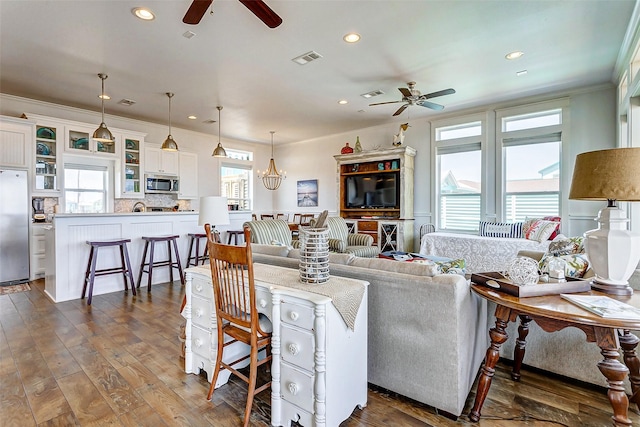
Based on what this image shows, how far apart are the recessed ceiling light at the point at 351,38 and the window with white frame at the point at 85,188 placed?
5.42m

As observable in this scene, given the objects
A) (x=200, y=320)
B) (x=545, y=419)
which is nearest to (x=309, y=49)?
(x=200, y=320)

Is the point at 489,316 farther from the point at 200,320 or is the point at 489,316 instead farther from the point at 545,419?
the point at 200,320

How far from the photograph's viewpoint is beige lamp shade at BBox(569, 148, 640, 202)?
154cm

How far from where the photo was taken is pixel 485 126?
571 cm

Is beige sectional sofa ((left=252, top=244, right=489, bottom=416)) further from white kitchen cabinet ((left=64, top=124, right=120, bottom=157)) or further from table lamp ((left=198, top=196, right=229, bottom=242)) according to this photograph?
white kitchen cabinet ((left=64, top=124, right=120, bottom=157))

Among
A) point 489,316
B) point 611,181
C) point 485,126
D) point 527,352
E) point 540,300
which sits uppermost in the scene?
point 485,126

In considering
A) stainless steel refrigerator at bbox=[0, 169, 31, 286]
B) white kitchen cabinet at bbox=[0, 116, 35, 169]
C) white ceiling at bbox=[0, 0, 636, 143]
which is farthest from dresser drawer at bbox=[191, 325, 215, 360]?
white kitchen cabinet at bbox=[0, 116, 35, 169]

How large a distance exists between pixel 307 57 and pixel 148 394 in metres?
3.67

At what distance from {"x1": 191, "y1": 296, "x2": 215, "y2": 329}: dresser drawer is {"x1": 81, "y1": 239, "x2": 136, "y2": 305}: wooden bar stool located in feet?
8.31

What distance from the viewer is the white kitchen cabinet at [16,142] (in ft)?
15.6

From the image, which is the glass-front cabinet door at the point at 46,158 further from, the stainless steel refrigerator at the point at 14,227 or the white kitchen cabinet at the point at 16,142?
the stainless steel refrigerator at the point at 14,227

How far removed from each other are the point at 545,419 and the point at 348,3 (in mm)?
3376

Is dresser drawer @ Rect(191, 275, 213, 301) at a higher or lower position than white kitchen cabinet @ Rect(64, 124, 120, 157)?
lower

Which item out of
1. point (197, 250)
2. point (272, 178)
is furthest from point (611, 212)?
point (272, 178)
